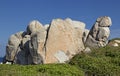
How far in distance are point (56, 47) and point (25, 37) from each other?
7460 mm

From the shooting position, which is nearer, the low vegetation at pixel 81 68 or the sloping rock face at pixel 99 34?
the low vegetation at pixel 81 68

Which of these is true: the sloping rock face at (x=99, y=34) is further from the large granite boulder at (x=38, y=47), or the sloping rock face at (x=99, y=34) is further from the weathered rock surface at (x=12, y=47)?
the weathered rock surface at (x=12, y=47)

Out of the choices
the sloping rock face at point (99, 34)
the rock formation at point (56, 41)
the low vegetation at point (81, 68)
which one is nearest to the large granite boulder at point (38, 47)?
the rock formation at point (56, 41)

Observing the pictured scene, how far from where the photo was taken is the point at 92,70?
29188 mm

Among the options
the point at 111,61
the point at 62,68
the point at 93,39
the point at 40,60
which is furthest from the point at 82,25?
the point at 62,68

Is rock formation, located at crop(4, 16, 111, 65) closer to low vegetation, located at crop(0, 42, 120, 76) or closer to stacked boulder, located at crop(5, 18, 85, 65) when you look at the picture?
stacked boulder, located at crop(5, 18, 85, 65)

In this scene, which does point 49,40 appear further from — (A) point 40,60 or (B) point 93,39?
(B) point 93,39

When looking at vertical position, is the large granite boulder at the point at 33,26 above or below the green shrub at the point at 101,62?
above

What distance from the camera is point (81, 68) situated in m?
30.0

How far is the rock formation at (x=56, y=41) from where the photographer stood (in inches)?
1447

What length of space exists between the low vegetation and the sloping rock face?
6.95 meters

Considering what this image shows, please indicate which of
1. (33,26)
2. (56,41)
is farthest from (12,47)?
(56,41)

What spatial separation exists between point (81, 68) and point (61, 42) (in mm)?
8114

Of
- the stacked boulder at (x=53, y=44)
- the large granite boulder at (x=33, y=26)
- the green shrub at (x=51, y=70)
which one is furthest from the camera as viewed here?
the large granite boulder at (x=33, y=26)
